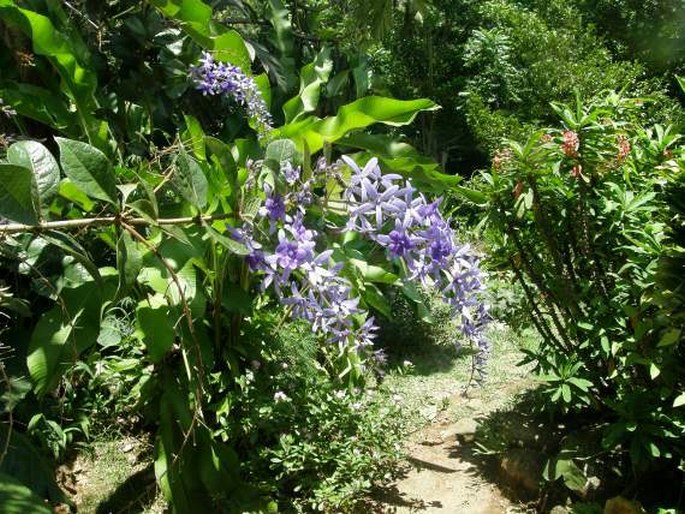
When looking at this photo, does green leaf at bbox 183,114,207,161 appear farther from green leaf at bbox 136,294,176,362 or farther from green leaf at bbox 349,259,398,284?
green leaf at bbox 349,259,398,284

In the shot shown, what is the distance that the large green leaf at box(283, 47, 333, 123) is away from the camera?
2.62m

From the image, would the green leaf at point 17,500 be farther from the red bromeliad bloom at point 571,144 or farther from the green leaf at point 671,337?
the red bromeliad bloom at point 571,144

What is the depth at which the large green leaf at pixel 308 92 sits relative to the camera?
103 inches

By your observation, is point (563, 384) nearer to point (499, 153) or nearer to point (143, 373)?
point (499, 153)

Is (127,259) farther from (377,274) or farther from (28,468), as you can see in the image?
(28,468)

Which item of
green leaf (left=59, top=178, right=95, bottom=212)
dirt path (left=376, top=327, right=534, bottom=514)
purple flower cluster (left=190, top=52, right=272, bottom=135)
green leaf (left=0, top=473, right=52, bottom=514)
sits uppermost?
purple flower cluster (left=190, top=52, right=272, bottom=135)

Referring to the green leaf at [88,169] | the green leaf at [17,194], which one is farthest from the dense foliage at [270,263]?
the green leaf at [17,194]

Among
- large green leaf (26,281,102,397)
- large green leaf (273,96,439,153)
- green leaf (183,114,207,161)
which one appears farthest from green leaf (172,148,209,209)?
green leaf (183,114,207,161)

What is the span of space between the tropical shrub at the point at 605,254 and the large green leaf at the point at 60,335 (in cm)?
170

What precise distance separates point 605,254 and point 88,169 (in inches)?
87.7

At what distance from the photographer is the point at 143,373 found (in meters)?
2.81

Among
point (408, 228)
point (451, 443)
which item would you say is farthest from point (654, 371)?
point (408, 228)

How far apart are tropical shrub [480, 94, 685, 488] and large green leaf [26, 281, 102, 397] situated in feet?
5.58

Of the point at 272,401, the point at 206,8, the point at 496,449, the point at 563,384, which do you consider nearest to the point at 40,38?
the point at 206,8
